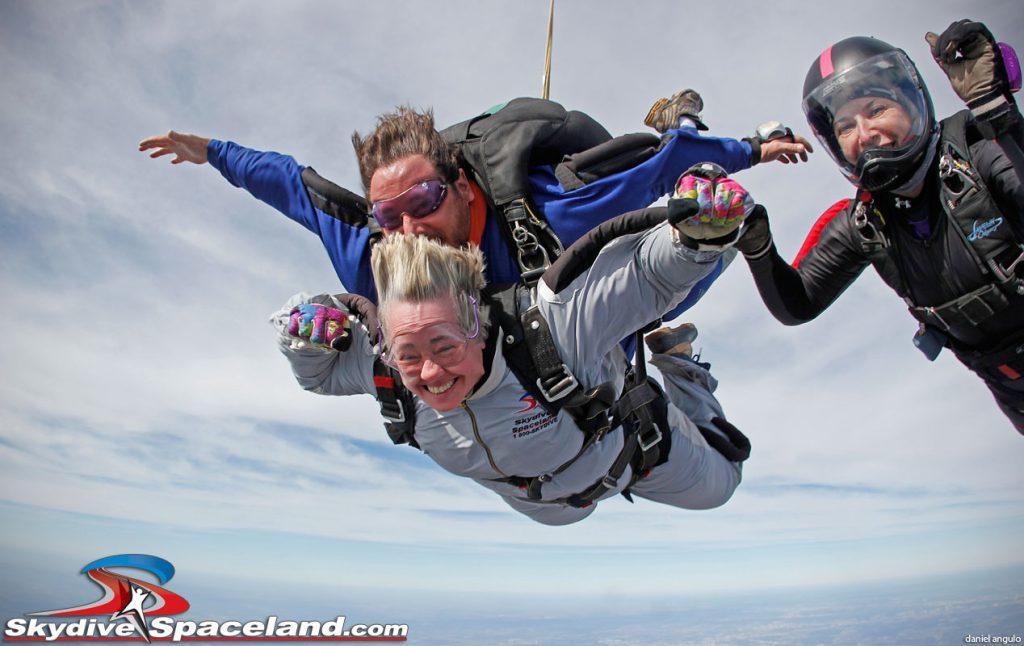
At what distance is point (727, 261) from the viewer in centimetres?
246

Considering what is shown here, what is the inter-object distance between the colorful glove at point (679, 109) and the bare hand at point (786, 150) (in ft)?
0.99

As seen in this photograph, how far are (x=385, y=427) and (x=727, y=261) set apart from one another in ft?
5.15

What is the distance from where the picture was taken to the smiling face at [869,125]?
97.0 inches

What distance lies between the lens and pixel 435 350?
2033 mm

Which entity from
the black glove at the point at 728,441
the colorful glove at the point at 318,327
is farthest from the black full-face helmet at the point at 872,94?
the colorful glove at the point at 318,327

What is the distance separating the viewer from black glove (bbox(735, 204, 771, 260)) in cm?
216

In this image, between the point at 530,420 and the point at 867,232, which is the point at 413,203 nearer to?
the point at 530,420

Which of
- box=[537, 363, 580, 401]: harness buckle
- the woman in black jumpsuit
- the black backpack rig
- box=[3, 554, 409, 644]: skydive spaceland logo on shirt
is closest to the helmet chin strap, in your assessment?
the woman in black jumpsuit

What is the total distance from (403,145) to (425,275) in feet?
2.28

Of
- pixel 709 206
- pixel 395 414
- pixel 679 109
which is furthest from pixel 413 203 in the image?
pixel 679 109

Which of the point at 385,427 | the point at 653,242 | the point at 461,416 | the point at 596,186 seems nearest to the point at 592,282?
the point at 653,242

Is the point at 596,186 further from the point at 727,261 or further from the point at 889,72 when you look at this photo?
the point at 889,72

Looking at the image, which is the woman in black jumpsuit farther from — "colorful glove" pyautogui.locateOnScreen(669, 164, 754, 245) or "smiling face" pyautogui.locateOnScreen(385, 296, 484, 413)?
"smiling face" pyautogui.locateOnScreen(385, 296, 484, 413)

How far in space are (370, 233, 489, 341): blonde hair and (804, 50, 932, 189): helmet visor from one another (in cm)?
172
